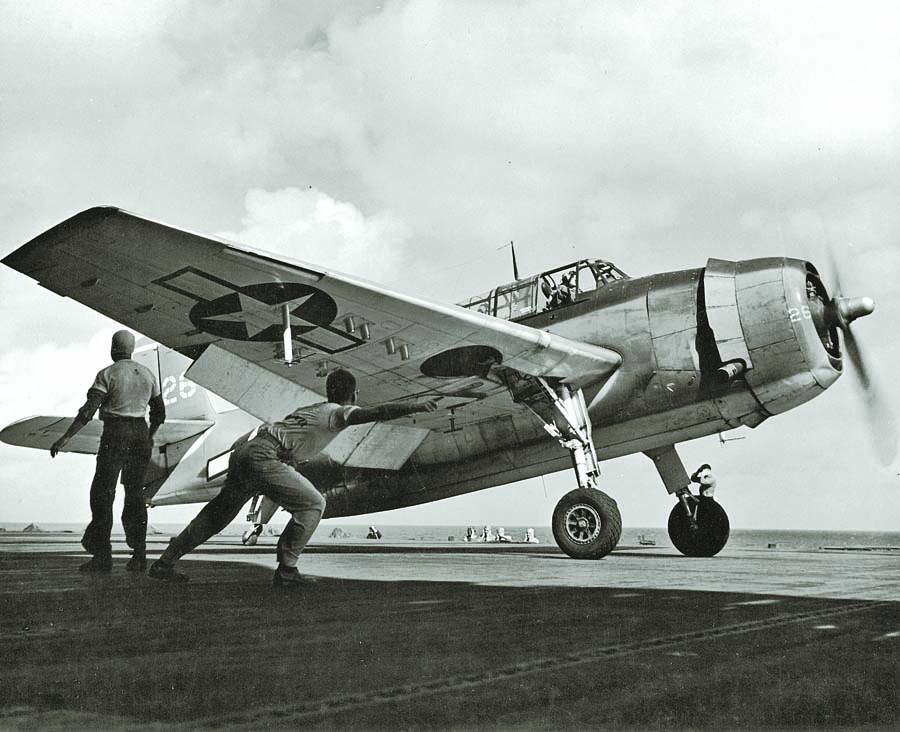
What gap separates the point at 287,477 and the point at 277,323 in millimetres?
3996

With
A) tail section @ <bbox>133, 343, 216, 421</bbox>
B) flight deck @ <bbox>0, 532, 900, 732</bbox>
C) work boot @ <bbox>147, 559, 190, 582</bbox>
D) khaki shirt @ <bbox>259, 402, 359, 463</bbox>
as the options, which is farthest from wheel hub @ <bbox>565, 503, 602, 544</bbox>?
tail section @ <bbox>133, 343, 216, 421</bbox>

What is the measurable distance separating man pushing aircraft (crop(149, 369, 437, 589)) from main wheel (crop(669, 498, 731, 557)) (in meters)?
7.00

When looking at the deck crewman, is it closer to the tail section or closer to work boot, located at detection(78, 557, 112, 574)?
work boot, located at detection(78, 557, 112, 574)

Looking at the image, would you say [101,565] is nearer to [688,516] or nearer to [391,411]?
[391,411]

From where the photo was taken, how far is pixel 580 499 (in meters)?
9.53

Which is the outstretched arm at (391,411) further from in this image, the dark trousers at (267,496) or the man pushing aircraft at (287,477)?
the dark trousers at (267,496)

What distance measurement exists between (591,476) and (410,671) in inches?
299

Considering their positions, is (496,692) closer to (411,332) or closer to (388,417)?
(388,417)

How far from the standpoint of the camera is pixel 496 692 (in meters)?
2.09

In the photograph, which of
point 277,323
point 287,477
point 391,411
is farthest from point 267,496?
point 277,323

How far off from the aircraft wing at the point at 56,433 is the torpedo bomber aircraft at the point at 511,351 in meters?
3.97

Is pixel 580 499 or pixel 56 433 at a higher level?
pixel 56 433

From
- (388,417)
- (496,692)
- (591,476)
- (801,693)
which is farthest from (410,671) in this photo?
(591,476)

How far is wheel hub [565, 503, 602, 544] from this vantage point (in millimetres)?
9391
